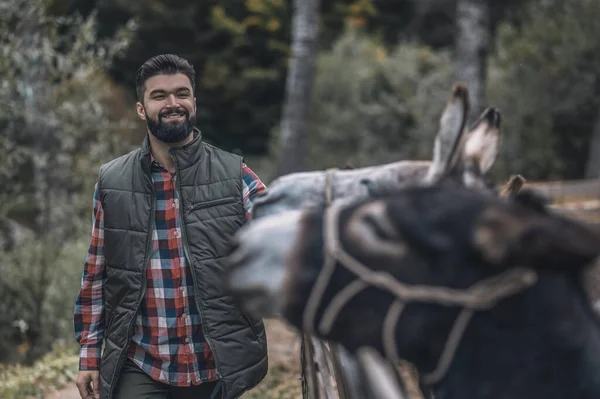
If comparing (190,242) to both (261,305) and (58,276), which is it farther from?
(58,276)

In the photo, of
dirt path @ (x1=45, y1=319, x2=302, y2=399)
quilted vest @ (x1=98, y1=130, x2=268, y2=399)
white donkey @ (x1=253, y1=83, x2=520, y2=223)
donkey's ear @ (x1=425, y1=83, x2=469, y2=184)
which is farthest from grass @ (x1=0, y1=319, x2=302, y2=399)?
donkey's ear @ (x1=425, y1=83, x2=469, y2=184)

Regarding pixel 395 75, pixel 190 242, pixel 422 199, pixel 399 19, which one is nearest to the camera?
pixel 422 199

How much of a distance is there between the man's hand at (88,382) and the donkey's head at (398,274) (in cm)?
200

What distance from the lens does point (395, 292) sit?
1.58 m

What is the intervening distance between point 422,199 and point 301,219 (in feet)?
0.80

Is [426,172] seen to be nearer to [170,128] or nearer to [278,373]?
[170,128]

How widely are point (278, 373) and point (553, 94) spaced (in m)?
11.8

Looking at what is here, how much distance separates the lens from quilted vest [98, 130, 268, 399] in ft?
10.7

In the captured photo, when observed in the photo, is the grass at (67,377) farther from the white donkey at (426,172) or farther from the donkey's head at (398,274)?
the donkey's head at (398,274)

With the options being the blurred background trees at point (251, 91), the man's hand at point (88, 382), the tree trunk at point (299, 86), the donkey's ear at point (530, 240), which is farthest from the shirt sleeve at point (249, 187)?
the tree trunk at point (299, 86)

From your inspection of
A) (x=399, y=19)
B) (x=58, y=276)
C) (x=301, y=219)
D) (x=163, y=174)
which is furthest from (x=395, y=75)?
(x=301, y=219)

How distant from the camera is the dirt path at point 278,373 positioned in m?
6.48

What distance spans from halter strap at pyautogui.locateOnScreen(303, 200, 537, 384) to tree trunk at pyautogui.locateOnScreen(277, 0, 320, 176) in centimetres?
1053

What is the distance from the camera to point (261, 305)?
1625 mm
